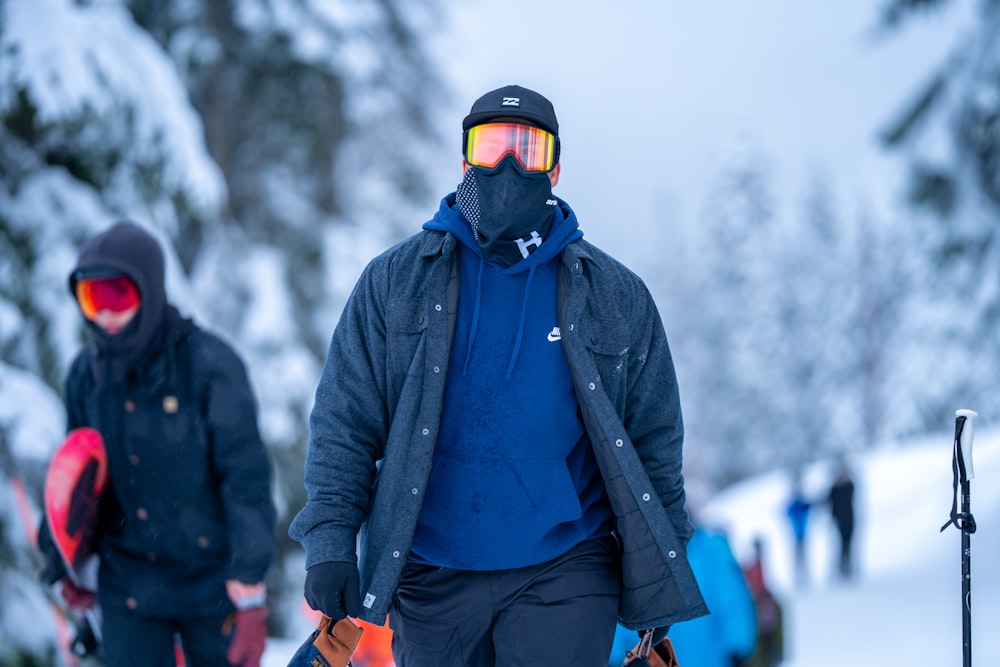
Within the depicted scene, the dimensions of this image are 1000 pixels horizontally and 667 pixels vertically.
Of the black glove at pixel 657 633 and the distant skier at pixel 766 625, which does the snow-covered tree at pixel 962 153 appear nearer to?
the distant skier at pixel 766 625

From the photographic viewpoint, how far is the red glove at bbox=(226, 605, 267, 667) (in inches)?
156

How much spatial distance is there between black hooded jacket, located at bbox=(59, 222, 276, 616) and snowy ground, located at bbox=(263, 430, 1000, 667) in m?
3.96

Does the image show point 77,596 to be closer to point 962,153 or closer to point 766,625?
point 766,625

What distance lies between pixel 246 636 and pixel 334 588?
141 cm

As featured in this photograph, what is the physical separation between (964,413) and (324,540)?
68.9 inches

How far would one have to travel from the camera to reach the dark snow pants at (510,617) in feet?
9.29

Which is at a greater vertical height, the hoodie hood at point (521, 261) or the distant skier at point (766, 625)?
the distant skier at point (766, 625)

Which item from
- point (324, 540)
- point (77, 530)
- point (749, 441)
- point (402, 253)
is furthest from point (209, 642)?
point (749, 441)

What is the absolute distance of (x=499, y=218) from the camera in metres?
2.99

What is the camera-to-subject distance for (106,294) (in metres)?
4.17

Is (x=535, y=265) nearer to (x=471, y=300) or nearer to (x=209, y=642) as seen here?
(x=471, y=300)

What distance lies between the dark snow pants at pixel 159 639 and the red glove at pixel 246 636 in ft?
0.37

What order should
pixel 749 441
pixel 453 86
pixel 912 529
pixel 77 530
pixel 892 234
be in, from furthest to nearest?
pixel 749 441 → pixel 892 234 → pixel 912 529 → pixel 453 86 → pixel 77 530

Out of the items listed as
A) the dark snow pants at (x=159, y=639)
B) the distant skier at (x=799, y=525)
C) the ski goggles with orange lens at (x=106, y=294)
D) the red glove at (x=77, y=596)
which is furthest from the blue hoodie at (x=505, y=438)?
Answer: the distant skier at (x=799, y=525)
